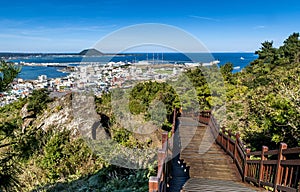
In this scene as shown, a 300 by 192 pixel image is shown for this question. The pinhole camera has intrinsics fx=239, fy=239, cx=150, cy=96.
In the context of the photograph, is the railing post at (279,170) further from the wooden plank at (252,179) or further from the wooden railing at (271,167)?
the wooden plank at (252,179)

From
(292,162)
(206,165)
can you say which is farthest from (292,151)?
(206,165)

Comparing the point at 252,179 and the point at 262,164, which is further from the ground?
the point at 262,164

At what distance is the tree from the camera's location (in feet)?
12.0

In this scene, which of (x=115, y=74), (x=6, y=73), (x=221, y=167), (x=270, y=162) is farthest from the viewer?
(x=115, y=74)

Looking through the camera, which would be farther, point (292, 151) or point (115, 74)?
point (115, 74)

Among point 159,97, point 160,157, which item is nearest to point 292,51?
point 159,97

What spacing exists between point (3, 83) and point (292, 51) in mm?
18248

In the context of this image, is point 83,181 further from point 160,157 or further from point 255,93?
point 255,93

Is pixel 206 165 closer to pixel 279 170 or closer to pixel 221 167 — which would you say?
pixel 221 167

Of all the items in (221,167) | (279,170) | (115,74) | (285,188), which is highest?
(115,74)

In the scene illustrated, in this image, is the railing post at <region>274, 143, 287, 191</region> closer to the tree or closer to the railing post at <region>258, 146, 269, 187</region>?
the railing post at <region>258, 146, 269, 187</region>

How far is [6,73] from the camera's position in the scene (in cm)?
369

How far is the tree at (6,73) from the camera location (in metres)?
3.66

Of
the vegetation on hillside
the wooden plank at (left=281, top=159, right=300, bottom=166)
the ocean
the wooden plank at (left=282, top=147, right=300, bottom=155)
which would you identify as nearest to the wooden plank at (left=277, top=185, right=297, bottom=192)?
the wooden plank at (left=281, top=159, right=300, bottom=166)
